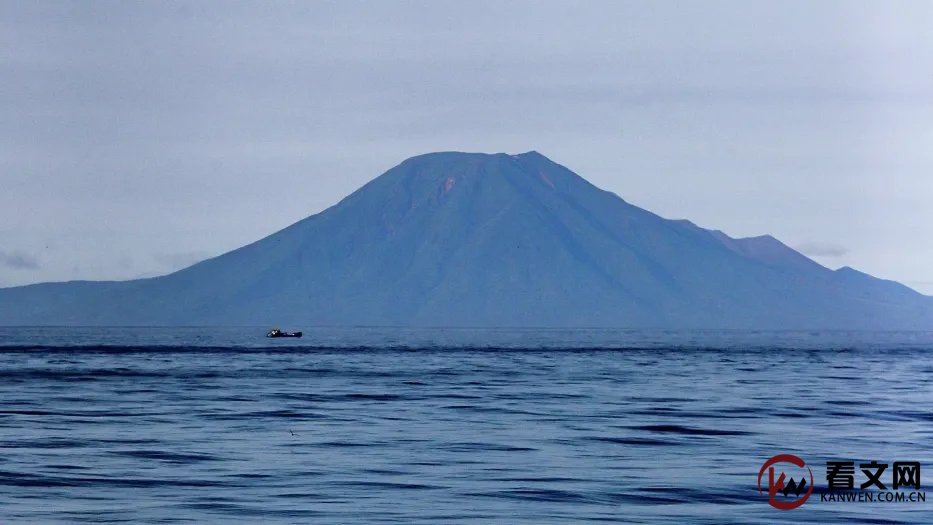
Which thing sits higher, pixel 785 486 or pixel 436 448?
pixel 436 448

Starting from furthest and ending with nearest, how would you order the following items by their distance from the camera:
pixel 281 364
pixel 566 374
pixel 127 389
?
1. pixel 281 364
2. pixel 566 374
3. pixel 127 389

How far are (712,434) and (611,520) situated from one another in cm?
2061

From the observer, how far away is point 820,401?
71.1 meters

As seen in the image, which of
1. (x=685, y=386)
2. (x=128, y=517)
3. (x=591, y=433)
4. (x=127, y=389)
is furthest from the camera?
(x=685, y=386)

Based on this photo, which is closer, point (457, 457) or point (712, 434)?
point (457, 457)

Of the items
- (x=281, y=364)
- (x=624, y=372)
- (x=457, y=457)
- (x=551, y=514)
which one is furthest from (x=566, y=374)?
(x=551, y=514)

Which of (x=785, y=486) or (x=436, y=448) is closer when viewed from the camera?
(x=785, y=486)

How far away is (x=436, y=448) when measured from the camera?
44750 mm

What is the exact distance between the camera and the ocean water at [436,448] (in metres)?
32.1

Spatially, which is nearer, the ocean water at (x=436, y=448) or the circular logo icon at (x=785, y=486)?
the ocean water at (x=436, y=448)

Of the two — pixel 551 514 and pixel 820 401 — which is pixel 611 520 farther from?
pixel 820 401

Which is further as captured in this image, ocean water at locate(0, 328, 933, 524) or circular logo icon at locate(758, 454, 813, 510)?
circular logo icon at locate(758, 454, 813, 510)

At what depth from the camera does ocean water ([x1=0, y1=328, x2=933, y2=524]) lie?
32.1 metres

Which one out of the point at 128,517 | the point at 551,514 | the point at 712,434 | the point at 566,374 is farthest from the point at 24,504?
the point at 566,374
